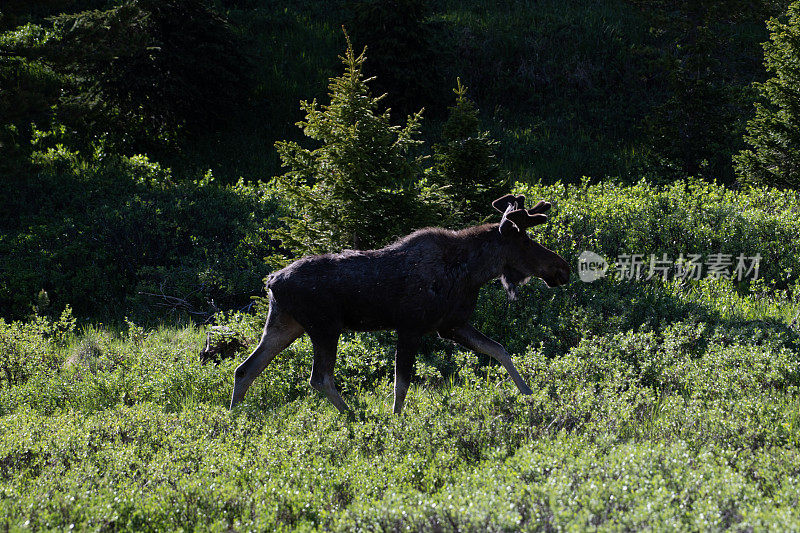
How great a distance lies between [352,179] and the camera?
9.38m

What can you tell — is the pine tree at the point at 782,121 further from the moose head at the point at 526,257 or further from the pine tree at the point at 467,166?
the moose head at the point at 526,257

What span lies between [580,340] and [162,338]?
6640mm

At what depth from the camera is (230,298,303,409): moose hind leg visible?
7211mm

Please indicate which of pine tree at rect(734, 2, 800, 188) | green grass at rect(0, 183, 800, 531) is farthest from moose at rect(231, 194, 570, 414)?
pine tree at rect(734, 2, 800, 188)

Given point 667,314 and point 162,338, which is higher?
point 667,314

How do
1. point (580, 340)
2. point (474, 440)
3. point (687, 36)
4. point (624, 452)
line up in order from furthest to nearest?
1. point (687, 36)
2. point (580, 340)
3. point (474, 440)
4. point (624, 452)

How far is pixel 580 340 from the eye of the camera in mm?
9258

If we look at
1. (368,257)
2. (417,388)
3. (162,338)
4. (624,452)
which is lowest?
(162,338)

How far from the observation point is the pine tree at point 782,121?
17.2 m

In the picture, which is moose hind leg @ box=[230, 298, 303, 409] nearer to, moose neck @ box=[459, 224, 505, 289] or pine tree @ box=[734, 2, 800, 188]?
moose neck @ box=[459, 224, 505, 289]

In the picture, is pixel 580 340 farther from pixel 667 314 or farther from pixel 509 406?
pixel 509 406

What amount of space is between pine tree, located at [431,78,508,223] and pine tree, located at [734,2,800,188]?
9369mm

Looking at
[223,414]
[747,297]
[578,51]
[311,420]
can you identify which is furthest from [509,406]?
[578,51]

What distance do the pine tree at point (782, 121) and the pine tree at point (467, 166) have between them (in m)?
9.37
